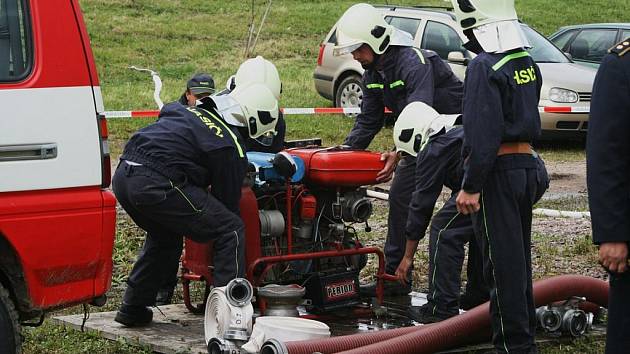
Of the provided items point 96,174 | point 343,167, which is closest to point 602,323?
point 343,167

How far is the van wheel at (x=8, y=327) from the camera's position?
17.6ft

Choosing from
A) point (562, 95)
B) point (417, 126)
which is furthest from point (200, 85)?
point (562, 95)

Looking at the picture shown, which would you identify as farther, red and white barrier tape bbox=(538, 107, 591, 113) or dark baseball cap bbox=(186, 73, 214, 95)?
red and white barrier tape bbox=(538, 107, 591, 113)

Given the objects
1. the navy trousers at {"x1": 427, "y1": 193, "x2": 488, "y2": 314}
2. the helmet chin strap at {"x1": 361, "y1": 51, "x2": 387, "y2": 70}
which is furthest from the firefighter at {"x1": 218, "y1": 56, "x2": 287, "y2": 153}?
the navy trousers at {"x1": 427, "y1": 193, "x2": 488, "y2": 314}

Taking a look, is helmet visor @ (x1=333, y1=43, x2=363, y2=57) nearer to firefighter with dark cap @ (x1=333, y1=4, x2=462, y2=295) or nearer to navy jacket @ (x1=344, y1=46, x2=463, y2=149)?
firefighter with dark cap @ (x1=333, y1=4, x2=462, y2=295)

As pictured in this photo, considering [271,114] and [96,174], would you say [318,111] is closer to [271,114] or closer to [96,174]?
[271,114]

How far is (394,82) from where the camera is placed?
794 centimetres

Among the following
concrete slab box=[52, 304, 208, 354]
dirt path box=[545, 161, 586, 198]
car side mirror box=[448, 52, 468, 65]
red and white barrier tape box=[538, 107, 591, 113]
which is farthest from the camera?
red and white barrier tape box=[538, 107, 591, 113]

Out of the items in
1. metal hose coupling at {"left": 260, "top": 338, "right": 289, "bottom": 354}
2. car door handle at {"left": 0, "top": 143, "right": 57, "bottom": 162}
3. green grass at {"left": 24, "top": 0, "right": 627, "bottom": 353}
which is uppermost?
car door handle at {"left": 0, "top": 143, "right": 57, "bottom": 162}

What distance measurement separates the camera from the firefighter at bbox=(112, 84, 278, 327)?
642 centimetres

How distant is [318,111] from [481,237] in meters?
10.7

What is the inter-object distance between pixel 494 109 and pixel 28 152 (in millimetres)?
2344

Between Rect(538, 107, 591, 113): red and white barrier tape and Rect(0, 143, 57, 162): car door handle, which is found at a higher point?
Rect(0, 143, 57, 162): car door handle

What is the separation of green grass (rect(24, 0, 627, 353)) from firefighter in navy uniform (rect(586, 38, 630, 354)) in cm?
708
